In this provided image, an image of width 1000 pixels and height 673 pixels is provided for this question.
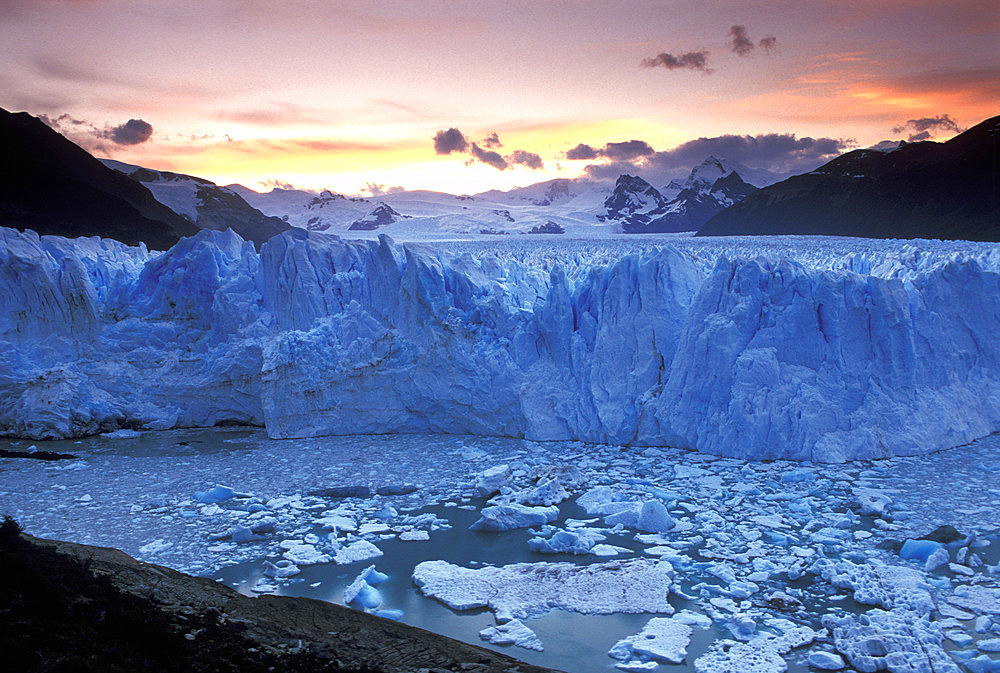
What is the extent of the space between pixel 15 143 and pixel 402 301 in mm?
32246

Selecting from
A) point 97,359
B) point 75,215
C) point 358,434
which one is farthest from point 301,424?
point 75,215

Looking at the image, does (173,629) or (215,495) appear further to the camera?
(215,495)

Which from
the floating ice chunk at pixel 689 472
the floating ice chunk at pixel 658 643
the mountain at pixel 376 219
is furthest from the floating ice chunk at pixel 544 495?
the mountain at pixel 376 219

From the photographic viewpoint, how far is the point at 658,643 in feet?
15.1

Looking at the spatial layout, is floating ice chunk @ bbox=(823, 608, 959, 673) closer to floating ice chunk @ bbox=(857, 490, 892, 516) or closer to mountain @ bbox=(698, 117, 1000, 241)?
floating ice chunk @ bbox=(857, 490, 892, 516)

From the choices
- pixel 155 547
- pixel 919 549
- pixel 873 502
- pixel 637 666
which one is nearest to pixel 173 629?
pixel 155 547

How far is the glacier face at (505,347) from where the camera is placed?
8430mm

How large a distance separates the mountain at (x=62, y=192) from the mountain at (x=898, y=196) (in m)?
34.3

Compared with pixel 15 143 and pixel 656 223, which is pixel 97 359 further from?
pixel 656 223

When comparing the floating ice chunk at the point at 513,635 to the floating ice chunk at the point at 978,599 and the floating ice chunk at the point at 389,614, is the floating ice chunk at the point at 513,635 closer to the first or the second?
the floating ice chunk at the point at 389,614

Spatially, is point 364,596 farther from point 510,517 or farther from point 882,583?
point 882,583

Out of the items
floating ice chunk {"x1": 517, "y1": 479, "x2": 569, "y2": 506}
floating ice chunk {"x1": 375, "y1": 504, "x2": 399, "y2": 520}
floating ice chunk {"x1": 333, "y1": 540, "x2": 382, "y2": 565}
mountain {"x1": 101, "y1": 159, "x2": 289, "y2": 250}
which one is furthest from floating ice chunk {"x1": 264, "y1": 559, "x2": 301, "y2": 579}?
mountain {"x1": 101, "y1": 159, "x2": 289, "y2": 250}

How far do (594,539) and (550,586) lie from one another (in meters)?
0.90

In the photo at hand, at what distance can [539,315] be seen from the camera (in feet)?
32.3
